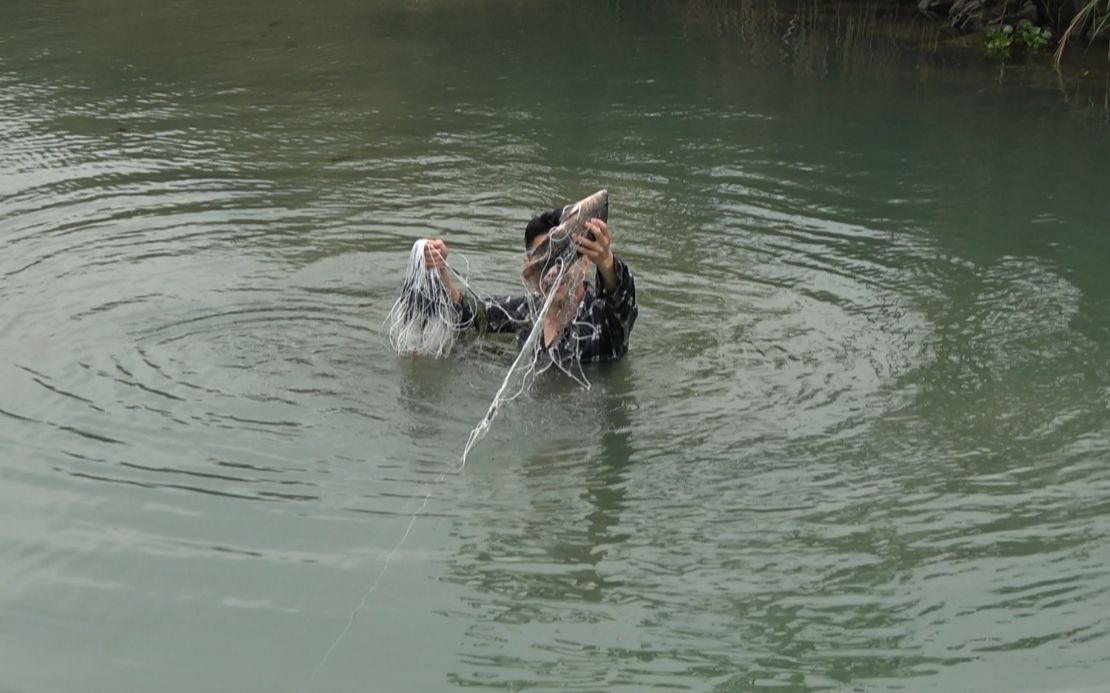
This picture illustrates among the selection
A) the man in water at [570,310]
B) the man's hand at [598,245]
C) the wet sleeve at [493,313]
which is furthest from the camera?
the wet sleeve at [493,313]

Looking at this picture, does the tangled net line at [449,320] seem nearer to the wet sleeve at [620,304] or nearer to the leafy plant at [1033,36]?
the wet sleeve at [620,304]

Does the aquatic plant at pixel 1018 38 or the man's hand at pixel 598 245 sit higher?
the aquatic plant at pixel 1018 38

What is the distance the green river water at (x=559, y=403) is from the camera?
494 cm

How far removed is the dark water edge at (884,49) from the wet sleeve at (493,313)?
661 cm

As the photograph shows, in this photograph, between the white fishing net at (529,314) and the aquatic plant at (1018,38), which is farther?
the aquatic plant at (1018,38)

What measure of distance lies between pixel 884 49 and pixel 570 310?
832 cm

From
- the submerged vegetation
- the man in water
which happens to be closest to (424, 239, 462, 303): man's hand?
the man in water

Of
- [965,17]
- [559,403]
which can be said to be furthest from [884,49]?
[559,403]

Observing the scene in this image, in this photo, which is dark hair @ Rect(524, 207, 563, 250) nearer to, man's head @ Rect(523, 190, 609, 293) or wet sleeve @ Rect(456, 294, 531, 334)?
man's head @ Rect(523, 190, 609, 293)

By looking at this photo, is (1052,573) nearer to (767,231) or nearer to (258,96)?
(767,231)

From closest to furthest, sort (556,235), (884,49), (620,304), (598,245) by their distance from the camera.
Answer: (598,245)
(556,235)
(620,304)
(884,49)

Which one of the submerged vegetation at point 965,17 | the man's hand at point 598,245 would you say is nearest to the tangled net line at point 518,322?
the man's hand at point 598,245

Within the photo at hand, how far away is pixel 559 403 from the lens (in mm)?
6875

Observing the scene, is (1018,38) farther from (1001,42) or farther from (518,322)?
(518,322)
